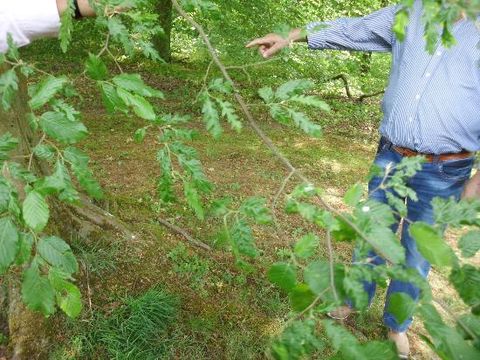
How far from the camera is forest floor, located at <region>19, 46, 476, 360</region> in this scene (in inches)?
96.7

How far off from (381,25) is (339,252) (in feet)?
6.14

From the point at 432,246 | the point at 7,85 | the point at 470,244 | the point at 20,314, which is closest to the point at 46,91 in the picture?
the point at 7,85

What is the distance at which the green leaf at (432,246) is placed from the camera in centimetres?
82

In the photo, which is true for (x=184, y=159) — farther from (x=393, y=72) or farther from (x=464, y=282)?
(x=393, y=72)

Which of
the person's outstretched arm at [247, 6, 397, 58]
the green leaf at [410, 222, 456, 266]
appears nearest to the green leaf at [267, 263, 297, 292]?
the green leaf at [410, 222, 456, 266]

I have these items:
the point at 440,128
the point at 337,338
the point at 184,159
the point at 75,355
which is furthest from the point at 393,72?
the point at 75,355

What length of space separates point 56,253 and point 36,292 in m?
0.11

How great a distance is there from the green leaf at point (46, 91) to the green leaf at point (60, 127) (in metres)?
0.03

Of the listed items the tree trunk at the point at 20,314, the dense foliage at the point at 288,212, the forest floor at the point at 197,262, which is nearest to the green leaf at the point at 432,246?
the dense foliage at the point at 288,212

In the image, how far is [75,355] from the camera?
2.25 meters

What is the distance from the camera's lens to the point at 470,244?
3.14ft

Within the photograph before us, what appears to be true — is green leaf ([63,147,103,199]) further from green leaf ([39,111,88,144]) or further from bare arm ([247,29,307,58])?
bare arm ([247,29,307,58])

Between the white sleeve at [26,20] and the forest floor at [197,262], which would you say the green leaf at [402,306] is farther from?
the forest floor at [197,262]

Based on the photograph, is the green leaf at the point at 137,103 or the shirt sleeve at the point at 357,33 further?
the shirt sleeve at the point at 357,33
